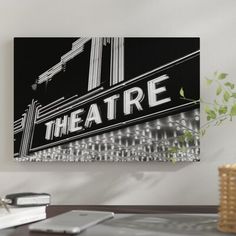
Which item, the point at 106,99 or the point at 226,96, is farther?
the point at 106,99

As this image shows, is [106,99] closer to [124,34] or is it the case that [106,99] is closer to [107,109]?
[107,109]

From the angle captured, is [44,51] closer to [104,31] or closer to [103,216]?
[104,31]

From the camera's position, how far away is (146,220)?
156cm

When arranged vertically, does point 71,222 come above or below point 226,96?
below

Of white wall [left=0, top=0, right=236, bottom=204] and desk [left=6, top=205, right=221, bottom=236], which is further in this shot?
white wall [left=0, top=0, right=236, bottom=204]

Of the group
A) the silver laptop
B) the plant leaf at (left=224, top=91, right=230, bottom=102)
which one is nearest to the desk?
the silver laptop

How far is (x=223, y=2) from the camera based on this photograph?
6.61 feet

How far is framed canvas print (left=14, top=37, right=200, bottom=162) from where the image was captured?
78.1 inches

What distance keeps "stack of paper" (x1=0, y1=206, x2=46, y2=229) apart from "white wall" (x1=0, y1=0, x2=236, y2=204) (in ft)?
1.50

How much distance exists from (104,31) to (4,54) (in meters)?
0.47

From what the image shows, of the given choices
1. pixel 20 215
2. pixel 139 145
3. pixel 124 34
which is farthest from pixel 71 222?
pixel 124 34

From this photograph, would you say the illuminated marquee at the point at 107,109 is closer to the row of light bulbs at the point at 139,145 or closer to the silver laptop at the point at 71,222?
the row of light bulbs at the point at 139,145

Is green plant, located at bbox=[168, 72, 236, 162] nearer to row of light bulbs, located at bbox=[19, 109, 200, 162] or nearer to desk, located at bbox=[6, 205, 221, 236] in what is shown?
row of light bulbs, located at bbox=[19, 109, 200, 162]

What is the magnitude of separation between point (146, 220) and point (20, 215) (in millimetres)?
430
